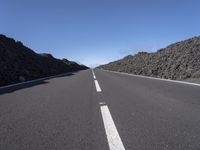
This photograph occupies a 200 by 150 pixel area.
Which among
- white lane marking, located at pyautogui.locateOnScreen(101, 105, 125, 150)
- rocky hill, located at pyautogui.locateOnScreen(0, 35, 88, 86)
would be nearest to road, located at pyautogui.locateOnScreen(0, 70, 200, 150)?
white lane marking, located at pyautogui.locateOnScreen(101, 105, 125, 150)

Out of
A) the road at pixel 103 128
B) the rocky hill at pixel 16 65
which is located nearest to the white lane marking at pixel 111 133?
the road at pixel 103 128

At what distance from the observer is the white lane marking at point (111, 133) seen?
398 cm

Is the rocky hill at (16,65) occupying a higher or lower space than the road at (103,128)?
higher

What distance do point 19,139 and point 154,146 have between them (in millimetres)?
2243

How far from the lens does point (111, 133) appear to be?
471cm

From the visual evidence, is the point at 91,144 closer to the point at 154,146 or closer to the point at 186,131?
the point at 154,146

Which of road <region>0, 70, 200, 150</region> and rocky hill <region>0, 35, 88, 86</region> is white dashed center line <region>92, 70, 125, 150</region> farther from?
rocky hill <region>0, 35, 88, 86</region>

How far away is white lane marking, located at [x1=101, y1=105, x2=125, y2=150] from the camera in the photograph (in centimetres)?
398

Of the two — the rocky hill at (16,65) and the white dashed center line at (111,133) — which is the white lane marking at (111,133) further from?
the rocky hill at (16,65)

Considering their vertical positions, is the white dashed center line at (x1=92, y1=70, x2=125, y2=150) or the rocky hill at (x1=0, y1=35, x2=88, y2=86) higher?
the rocky hill at (x1=0, y1=35, x2=88, y2=86)

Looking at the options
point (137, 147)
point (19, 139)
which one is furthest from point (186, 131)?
point (19, 139)

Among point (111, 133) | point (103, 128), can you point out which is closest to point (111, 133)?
point (111, 133)

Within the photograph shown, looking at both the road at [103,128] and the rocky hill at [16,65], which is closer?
the road at [103,128]

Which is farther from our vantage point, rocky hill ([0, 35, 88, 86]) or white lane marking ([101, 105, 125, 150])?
rocky hill ([0, 35, 88, 86])
